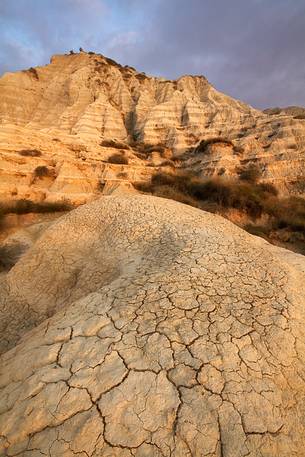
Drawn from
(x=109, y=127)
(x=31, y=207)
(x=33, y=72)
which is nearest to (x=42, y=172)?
(x=31, y=207)

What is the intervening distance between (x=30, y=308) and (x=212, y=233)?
2.65 m

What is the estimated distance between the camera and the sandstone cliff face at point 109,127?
11.5 meters

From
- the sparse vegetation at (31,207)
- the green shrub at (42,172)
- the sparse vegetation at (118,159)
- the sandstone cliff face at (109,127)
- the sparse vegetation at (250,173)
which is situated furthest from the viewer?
the sparse vegetation at (250,173)

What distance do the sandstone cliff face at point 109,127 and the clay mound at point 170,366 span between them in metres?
8.14

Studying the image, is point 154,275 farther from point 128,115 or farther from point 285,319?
point 128,115

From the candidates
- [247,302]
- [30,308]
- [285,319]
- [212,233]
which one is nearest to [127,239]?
[212,233]

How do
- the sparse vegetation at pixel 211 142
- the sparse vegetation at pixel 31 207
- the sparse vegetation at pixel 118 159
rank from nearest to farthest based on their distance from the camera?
the sparse vegetation at pixel 31 207
the sparse vegetation at pixel 118 159
the sparse vegetation at pixel 211 142

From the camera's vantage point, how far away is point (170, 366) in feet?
5.77

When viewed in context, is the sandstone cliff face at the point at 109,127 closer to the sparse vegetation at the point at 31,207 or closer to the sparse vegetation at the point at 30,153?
the sparse vegetation at the point at 30,153

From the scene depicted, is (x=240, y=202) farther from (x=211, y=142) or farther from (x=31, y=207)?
(x=211, y=142)

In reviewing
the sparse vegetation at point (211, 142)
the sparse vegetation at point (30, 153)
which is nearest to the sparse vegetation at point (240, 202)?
the sparse vegetation at point (30, 153)

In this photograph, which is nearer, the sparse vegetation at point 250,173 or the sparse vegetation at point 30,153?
the sparse vegetation at point 30,153

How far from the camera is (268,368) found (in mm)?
1811

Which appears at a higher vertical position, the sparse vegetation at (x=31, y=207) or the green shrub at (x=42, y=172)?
the green shrub at (x=42, y=172)
